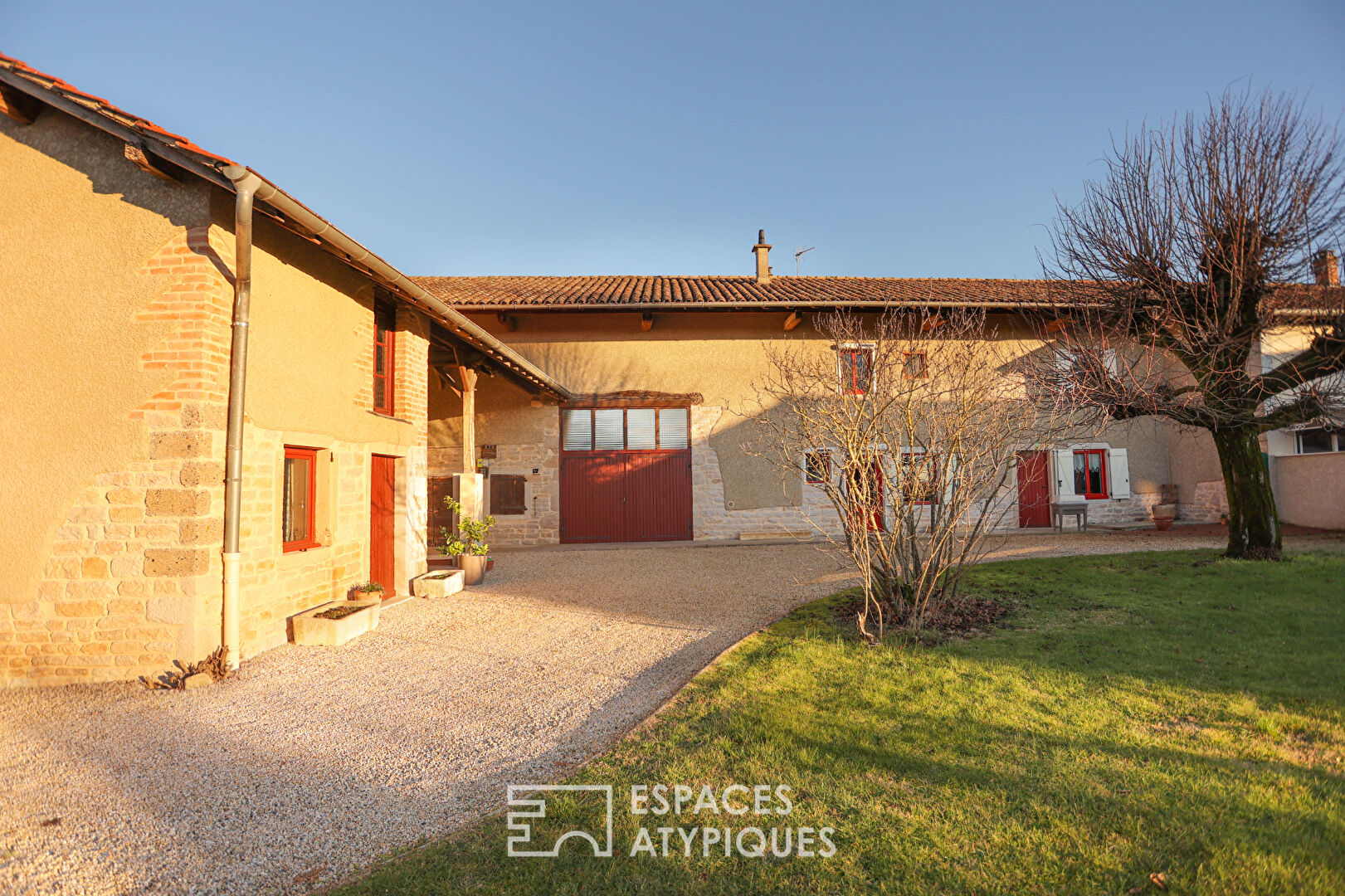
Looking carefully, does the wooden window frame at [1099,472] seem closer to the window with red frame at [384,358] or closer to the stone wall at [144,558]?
the window with red frame at [384,358]

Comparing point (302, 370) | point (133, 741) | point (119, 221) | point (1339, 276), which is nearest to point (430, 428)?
point (302, 370)

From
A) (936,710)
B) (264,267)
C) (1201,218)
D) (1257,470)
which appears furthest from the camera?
(1257,470)

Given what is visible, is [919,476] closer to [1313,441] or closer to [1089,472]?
[1089,472]

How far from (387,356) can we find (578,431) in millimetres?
5348

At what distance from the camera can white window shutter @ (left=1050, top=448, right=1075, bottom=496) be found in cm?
1319

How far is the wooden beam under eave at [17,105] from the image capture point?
474cm

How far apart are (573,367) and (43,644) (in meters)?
9.04

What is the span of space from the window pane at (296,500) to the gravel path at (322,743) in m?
0.99

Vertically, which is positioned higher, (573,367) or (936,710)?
(573,367)

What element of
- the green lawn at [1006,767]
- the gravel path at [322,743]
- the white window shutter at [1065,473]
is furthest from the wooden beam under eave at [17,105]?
the white window shutter at [1065,473]

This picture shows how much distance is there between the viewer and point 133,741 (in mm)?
3674

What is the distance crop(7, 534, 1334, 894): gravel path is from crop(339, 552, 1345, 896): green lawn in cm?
43

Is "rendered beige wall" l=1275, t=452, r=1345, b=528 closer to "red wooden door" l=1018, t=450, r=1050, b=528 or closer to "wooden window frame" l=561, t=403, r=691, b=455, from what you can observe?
"red wooden door" l=1018, t=450, r=1050, b=528

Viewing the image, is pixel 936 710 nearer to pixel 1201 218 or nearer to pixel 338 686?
pixel 338 686
